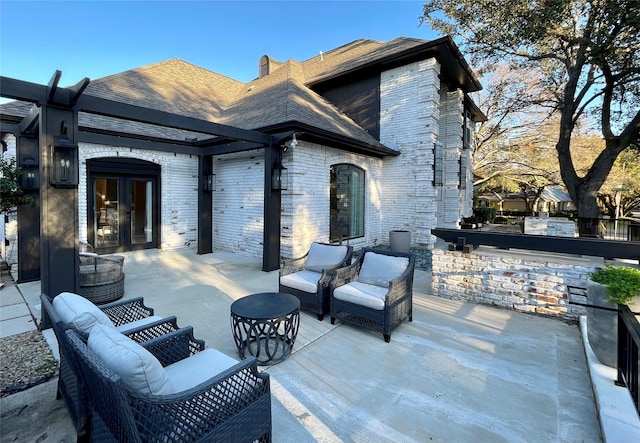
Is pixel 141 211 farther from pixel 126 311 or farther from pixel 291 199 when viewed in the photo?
pixel 126 311

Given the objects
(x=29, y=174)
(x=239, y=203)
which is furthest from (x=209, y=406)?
(x=239, y=203)

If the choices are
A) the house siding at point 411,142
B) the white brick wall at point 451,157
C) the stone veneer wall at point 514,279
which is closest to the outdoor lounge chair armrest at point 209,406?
the stone veneer wall at point 514,279

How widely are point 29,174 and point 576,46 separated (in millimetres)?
14272

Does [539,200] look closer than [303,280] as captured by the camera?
No

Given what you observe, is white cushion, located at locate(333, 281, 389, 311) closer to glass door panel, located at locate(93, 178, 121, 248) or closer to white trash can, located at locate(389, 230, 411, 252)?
white trash can, located at locate(389, 230, 411, 252)

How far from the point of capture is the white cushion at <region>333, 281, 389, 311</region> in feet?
11.3

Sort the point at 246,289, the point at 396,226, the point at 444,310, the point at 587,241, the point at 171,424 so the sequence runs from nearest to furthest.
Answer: the point at 171,424
the point at 587,241
the point at 444,310
the point at 246,289
the point at 396,226

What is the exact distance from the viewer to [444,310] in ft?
14.3

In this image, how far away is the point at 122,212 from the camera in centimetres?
809

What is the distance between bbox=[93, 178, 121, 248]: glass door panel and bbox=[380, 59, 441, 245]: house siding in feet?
25.6

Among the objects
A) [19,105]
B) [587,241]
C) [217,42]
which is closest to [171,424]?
[587,241]

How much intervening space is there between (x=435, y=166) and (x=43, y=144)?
876cm

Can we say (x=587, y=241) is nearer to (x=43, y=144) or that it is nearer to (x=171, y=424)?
(x=171, y=424)

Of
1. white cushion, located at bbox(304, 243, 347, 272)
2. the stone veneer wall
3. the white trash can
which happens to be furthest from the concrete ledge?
the white trash can
